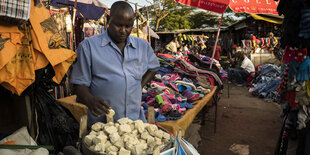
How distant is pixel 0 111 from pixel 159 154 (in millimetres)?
1572

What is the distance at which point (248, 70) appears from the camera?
9797mm

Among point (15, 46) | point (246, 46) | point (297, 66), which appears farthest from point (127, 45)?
point (246, 46)

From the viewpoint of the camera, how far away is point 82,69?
5.15 feet

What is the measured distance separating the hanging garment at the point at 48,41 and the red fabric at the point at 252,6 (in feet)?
11.7

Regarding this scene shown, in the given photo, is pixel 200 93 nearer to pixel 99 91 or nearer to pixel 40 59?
pixel 99 91

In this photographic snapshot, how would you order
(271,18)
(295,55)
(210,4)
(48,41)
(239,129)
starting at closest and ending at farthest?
(48,41), (295,55), (210,4), (239,129), (271,18)

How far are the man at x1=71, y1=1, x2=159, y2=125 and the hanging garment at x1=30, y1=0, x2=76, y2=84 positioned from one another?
0.11m

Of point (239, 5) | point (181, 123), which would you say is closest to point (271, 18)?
point (239, 5)

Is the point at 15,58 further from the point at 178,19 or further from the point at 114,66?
→ the point at 178,19

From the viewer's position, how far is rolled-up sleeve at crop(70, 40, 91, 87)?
1.57 metres

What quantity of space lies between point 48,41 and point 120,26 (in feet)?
1.67

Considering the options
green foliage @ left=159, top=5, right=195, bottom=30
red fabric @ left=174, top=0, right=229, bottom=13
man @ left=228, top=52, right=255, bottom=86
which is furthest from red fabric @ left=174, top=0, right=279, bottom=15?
green foliage @ left=159, top=5, right=195, bottom=30

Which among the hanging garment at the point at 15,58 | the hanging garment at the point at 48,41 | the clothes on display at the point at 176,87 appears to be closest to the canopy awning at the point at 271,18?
the clothes on display at the point at 176,87

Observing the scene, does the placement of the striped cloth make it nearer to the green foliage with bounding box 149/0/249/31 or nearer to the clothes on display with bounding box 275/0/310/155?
the clothes on display with bounding box 275/0/310/155
